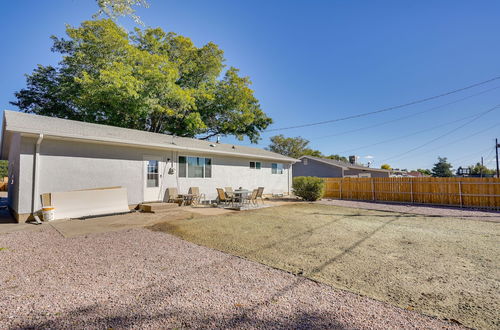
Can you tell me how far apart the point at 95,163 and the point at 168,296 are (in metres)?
8.27

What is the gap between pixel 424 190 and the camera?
46.1 feet

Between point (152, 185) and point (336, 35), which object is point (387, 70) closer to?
point (336, 35)

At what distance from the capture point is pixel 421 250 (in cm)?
494

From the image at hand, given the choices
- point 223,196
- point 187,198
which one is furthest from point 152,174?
point 223,196

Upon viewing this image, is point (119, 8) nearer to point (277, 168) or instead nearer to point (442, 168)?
point (277, 168)

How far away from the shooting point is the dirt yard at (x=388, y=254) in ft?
9.45

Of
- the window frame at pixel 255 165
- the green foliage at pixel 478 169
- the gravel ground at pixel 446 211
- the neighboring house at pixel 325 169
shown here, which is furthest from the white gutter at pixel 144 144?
the green foliage at pixel 478 169

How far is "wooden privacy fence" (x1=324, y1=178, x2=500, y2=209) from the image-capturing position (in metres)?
12.0

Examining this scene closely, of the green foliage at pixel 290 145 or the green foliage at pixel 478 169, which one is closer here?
the green foliage at pixel 290 145

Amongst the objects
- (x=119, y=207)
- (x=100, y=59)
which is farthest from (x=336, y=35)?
(x=100, y=59)

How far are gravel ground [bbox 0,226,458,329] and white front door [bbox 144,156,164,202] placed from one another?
598 cm

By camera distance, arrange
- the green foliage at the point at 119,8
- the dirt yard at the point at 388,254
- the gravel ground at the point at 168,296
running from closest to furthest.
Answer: the gravel ground at the point at 168,296
the dirt yard at the point at 388,254
the green foliage at the point at 119,8

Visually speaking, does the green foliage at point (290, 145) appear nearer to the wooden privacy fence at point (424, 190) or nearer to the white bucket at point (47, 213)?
the wooden privacy fence at point (424, 190)

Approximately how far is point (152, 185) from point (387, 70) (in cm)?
1879
